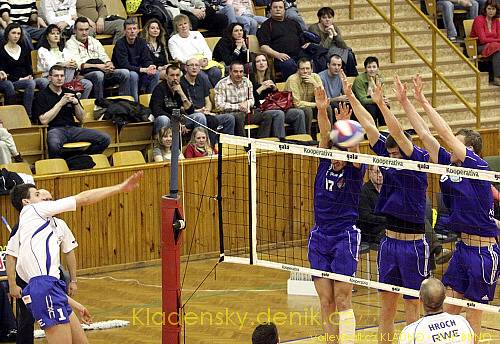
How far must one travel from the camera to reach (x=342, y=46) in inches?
802

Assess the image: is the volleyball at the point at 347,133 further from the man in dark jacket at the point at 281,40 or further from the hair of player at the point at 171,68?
the man in dark jacket at the point at 281,40

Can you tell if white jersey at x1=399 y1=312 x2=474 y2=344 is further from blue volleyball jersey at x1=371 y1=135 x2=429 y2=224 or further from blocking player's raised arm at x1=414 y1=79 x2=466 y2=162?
blue volleyball jersey at x1=371 y1=135 x2=429 y2=224

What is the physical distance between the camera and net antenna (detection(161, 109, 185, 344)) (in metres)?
11.4

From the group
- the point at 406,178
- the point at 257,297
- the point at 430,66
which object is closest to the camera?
the point at 406,178

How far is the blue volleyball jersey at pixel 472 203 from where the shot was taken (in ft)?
36.8

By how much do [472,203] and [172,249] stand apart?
107 inches

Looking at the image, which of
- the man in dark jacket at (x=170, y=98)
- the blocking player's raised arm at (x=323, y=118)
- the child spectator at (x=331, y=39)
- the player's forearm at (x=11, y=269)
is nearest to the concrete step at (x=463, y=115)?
the child spectator at (x=331, y=39)

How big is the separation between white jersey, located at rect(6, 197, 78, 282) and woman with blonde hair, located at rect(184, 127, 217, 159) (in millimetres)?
6023

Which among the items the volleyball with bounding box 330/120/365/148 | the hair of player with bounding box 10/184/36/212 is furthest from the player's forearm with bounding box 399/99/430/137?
the hair of player with bounding box 10/184/36/212

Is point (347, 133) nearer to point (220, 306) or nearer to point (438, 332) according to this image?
point (438, 332)

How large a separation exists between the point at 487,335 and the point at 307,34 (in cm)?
833

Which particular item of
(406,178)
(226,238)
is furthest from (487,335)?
(226,238)

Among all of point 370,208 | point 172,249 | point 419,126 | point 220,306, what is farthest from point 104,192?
point 370,208

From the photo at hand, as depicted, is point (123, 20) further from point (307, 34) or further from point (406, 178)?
point (406, 178)
